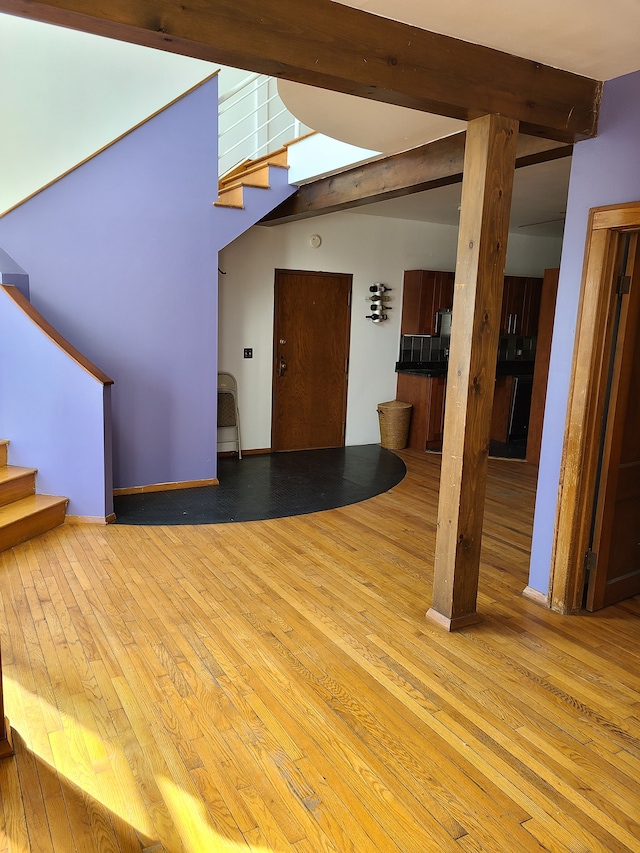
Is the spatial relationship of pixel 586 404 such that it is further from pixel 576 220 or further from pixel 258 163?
pixel 258 163

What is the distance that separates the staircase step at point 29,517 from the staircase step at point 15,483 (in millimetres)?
42

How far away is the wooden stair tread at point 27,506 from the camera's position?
3954mm

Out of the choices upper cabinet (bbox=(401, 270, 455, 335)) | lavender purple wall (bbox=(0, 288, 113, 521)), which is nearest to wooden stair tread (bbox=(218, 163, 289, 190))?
lavender purple wall (bbox=(0, 288, 113, 521))

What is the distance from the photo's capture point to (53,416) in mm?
4355

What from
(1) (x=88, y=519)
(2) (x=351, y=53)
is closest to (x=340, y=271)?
(1) (x=88, y=519)

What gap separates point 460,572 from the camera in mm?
3049

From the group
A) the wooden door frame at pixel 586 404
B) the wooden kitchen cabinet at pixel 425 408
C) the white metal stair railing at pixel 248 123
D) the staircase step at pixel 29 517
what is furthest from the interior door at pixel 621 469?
the white metal stair railing at pixel 248 123

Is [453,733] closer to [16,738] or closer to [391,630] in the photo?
[391,630]

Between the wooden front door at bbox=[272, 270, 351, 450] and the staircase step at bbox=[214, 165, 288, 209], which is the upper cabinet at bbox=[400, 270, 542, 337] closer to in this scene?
the wooden front door at bbox=[272, 270, 351, 450]

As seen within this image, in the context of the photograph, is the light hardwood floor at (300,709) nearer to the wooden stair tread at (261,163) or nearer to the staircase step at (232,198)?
the staircase step at (232,198)

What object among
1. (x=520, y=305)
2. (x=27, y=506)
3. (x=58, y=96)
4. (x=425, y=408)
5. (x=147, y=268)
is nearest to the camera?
(x=27, y=506)

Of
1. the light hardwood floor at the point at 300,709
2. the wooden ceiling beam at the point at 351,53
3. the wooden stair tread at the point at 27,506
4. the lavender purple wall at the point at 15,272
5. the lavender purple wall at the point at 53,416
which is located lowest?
the light hardwood floor at the point at 300,709

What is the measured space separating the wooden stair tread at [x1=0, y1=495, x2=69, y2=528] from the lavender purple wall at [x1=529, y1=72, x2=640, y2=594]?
319 cm

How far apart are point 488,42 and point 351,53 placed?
654 mm
